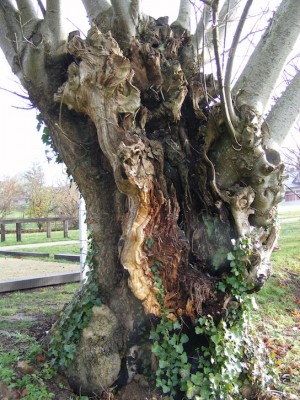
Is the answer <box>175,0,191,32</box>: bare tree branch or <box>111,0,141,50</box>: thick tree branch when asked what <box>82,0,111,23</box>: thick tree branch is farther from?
<box>175,0,191,32</box>: bare tree branch

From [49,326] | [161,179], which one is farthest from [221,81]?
[49,326]

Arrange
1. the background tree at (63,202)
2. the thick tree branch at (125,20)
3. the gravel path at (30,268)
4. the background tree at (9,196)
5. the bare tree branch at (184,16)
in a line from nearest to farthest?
the thick tree branch at (125,20)
the bare tree branch at (184,16)
the gravel path at (30,268)
the background tree at (63,202)
the background tree at (9,196)

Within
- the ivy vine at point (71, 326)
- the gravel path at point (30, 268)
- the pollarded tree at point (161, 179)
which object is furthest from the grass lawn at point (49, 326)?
the gravel path at point (30, 268)

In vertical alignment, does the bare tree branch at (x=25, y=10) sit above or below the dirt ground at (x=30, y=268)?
above

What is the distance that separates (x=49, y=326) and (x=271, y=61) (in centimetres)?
394

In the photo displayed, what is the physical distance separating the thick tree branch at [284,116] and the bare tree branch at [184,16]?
1.43 m

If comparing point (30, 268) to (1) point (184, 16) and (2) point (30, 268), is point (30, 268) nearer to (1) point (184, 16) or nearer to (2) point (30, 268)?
(2) point (30, 268)

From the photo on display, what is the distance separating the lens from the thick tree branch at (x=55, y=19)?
4.08 meters

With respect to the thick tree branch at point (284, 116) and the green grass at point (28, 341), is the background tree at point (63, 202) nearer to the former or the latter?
the green grass at point (28, 341)

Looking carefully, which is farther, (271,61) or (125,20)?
(125,20)

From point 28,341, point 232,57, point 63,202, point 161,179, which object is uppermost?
point 232,57

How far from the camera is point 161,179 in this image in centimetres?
384

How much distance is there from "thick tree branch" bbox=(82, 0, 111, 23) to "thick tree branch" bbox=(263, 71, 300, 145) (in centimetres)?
211

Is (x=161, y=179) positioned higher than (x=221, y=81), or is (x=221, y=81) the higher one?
(x=221, y=81)
